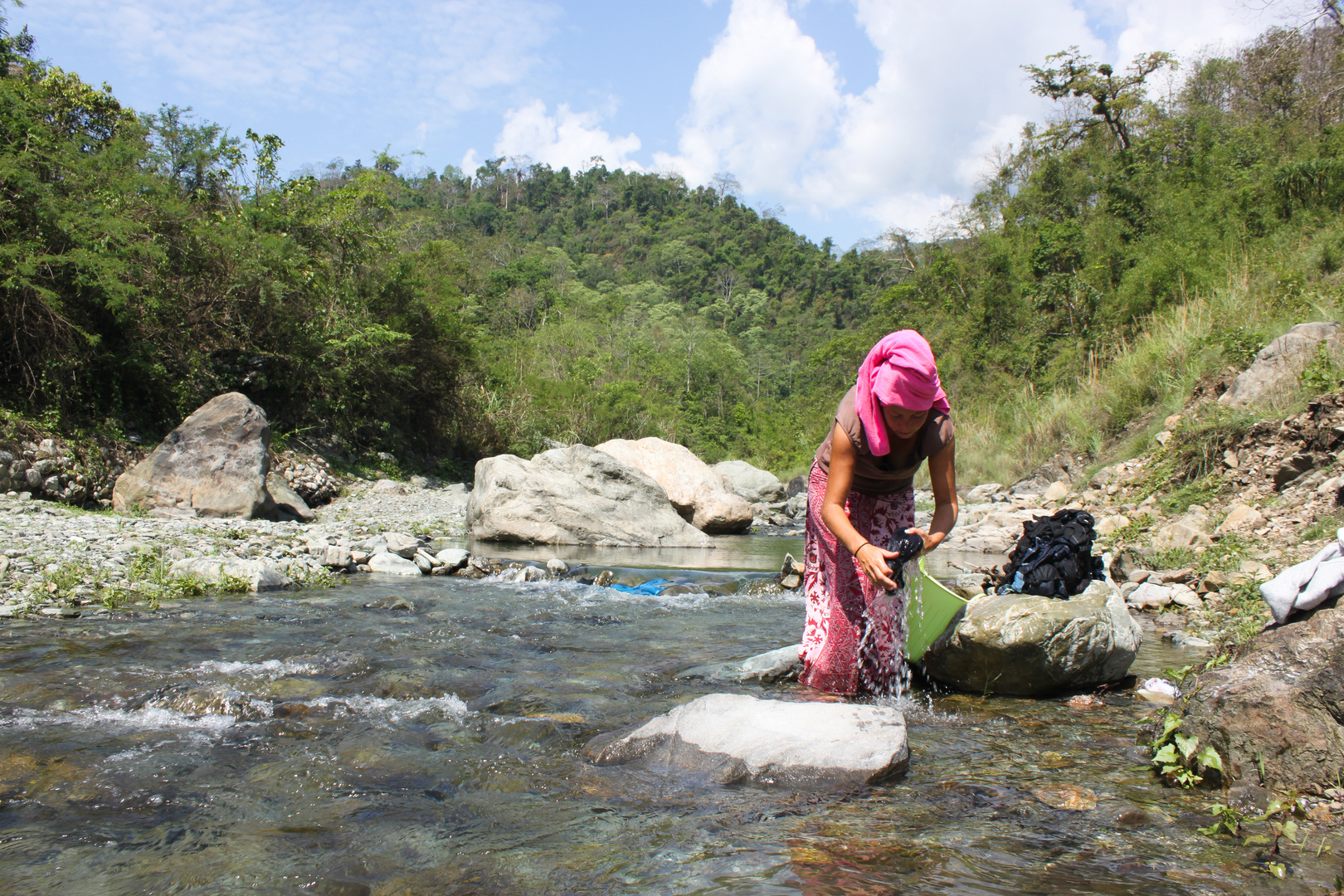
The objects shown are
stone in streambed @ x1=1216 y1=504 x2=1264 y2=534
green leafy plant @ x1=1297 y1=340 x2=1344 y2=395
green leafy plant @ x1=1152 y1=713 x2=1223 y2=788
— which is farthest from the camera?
green leafy plant @ x1=1297 y1=340 x2=1344 y2=395

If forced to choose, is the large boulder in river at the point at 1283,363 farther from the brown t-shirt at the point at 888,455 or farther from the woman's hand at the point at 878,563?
the woman's hand at the point at 878,563

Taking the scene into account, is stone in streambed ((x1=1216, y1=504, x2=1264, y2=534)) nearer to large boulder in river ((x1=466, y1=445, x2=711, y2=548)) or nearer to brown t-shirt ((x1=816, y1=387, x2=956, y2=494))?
brown t-shirt ((x1=816, y1=387, x2=956, y2=494))

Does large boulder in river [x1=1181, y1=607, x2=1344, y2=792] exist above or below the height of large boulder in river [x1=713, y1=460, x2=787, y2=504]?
below

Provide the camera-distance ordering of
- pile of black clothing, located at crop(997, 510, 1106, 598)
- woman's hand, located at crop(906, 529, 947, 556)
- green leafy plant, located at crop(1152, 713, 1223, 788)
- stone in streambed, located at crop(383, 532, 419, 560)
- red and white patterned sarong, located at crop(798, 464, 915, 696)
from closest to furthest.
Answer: green leafy plant, located at crop(1152, 713, 1223, 788), woman's hand, located at crop(906, 529, 947, 556), red and white patterned sarong, located at crop(798, 464, 915, 696), pile of black clothing, located at crop(997, 510, 1106, 598), stone in streambed, located at crop(383, 532, 419, 560)

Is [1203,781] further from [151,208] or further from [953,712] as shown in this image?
[151,208]

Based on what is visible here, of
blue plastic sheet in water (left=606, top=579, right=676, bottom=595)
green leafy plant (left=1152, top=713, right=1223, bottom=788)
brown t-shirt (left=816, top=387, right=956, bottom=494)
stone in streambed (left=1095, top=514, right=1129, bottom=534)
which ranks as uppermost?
brown t-shirt (left=816, top=387, right=956, bottom=494)

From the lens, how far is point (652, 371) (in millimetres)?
37906

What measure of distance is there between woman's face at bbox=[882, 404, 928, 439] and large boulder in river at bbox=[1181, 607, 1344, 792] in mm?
1415

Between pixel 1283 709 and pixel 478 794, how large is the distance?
9.08 ft

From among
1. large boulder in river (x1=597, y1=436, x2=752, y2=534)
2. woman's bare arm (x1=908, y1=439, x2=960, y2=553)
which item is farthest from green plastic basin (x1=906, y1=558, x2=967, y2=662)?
large boulder in river (x1=597, y1=436, x2=752, y2=534)

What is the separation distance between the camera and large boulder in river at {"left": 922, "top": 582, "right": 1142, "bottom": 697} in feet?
13.3

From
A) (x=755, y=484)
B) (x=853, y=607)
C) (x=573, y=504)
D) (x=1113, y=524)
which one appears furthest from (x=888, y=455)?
(x=755, y=484)

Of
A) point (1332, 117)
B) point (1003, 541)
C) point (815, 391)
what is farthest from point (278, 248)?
point (815, 391)

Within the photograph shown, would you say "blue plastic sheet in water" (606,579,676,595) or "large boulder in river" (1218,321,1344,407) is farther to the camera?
"large boulder in river" (1218,321,1344,407)
